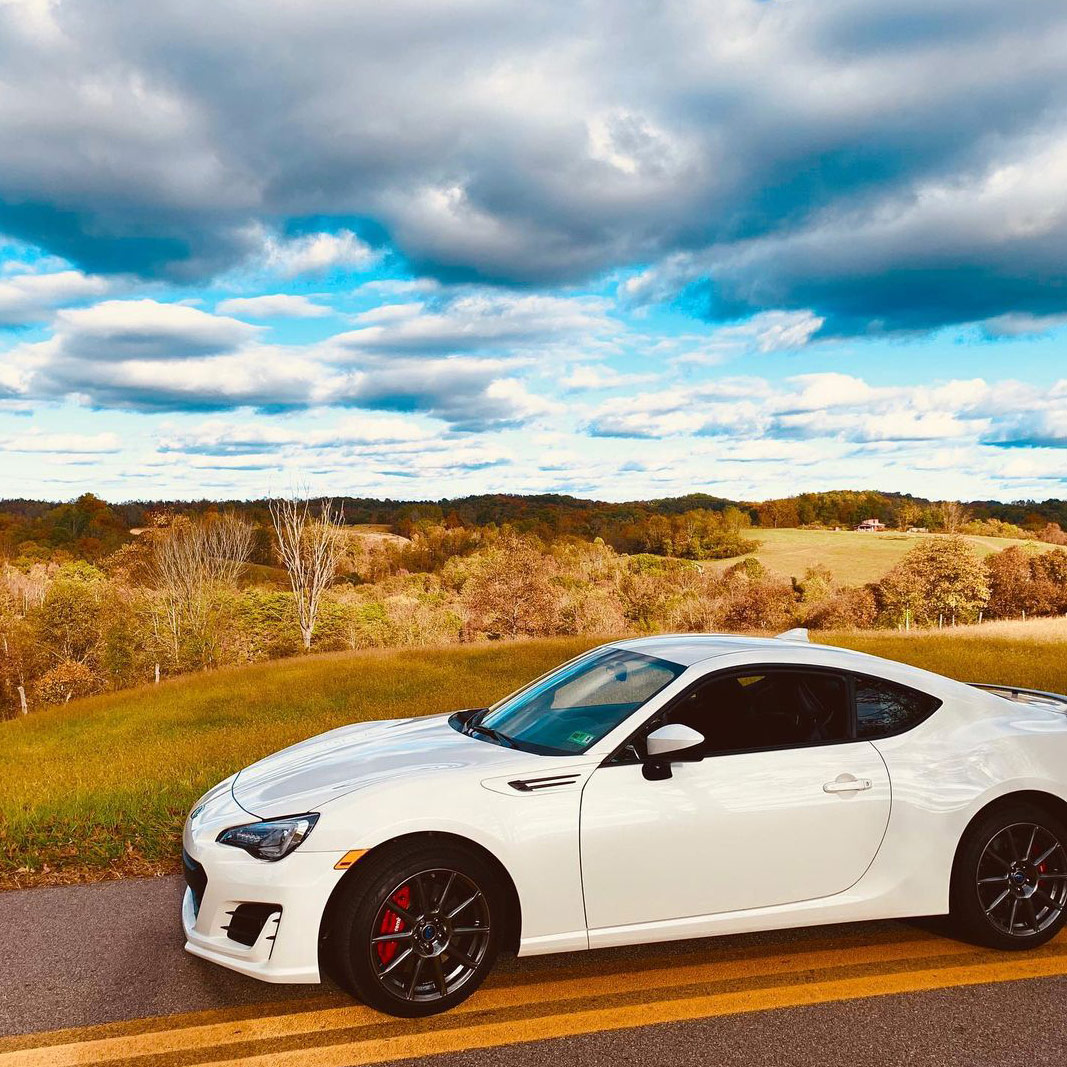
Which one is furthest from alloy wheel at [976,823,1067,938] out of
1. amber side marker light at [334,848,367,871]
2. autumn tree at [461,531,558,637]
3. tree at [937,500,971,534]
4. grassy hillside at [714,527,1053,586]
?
tree at [937,500,971,534]

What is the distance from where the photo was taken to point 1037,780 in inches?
180

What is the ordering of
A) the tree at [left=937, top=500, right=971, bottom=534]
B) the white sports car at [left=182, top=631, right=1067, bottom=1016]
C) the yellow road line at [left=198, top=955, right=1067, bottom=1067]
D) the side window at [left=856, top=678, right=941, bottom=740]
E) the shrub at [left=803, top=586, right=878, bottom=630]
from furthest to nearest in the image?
the tree at [left=937, top=500, right=971, bottom=534] → the shrub at [left=803, top=586, right=878, bottom=630] → the side window at [left=856, top=678, right=941, bottom=740] → the white sports car at [left=182, top=631, right=1067, bottom=1016] → the yellow road line at [left=198, top=955, right=1067, bottom=1067]

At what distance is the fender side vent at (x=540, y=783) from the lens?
13.2ft

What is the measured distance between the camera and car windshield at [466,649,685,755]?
4430mm

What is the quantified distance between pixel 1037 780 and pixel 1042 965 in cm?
84

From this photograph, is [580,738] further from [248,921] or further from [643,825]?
[248,921]

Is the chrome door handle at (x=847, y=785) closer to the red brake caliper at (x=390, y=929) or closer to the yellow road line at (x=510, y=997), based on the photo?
the yellow road line at (x=510, y=997)

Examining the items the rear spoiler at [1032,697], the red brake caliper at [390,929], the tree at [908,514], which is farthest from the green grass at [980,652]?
the tree at [908,514]

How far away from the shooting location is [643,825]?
4.04 meters

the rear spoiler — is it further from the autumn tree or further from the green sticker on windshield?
the autumn tree

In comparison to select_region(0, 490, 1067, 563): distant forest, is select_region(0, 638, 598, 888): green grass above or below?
below

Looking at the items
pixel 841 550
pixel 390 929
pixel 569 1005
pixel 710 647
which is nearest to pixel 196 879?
pixel 390 929

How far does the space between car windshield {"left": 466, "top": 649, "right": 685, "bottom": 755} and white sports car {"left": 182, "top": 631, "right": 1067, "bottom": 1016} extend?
0.06 feet

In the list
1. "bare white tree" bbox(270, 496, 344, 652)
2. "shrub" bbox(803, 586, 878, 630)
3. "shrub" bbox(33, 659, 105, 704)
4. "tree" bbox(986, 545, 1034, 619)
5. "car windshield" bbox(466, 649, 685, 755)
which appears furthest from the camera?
"tree" bbox(986, 545, 1034, 619)
